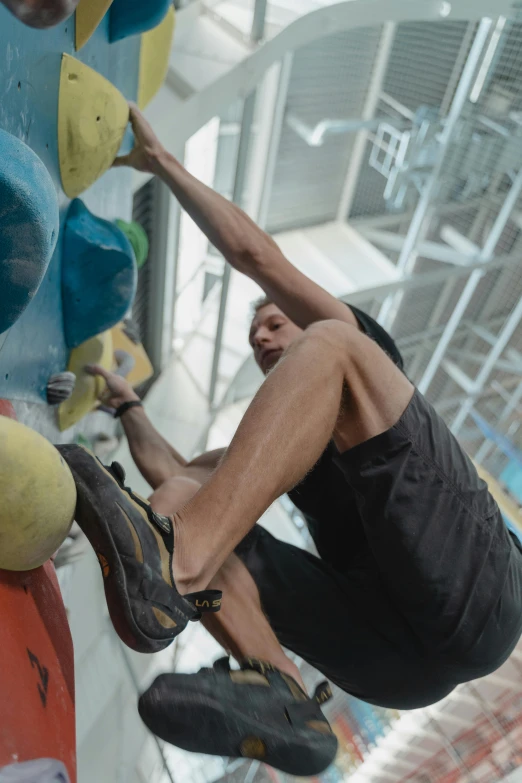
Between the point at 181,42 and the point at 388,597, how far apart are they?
149 centimetres

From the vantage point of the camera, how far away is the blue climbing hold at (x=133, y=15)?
0.96 metres

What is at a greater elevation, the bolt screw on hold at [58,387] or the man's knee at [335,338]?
the man's knee at [335,338]

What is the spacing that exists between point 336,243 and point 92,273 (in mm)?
2558

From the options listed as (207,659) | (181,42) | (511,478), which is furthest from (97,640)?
(511,478)

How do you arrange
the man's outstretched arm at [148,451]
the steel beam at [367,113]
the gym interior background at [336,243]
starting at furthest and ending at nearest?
the steel beam at [367,113] → the gym interior background at [336,243] → the man's outstretched arm at [148,451]

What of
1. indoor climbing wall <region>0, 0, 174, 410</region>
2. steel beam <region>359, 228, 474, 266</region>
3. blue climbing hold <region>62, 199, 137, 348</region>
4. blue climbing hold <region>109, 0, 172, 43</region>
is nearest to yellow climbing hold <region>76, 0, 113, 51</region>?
indoor climbing wall <region>0, 0, 174, 410</region>

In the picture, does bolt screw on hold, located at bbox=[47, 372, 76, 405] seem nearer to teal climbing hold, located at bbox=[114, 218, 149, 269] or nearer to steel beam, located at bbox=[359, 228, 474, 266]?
teal climbing hold, located at bbox=[114, 218, 149, 269]

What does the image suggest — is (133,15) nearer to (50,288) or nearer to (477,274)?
(50,288)

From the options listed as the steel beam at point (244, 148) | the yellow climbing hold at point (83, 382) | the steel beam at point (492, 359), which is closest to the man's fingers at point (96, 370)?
the yellow climbing hold at point (83, 382)

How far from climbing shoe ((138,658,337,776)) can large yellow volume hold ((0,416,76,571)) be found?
0.22 metres

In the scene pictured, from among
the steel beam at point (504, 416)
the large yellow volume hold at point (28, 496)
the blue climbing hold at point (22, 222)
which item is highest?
the blue climbing hold at point (22, 222)

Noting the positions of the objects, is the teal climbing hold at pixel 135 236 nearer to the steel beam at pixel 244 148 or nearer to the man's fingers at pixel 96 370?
the man's fingers at pixel 96 370

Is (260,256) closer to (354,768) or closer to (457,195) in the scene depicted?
(354,768)

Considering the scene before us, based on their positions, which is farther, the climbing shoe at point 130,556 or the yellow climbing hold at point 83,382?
the yellow climbing hold at point 83,382
